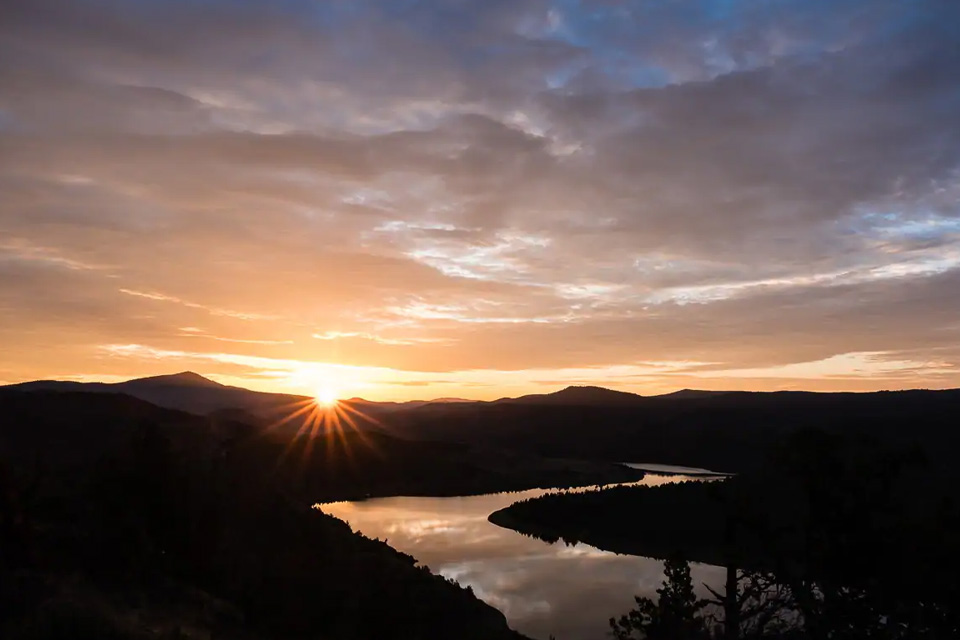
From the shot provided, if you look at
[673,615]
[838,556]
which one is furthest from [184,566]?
[838,556]

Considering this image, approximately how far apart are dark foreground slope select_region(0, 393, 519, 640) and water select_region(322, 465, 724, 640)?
642 centimetres

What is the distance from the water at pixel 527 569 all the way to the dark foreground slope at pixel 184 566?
21.1 feet

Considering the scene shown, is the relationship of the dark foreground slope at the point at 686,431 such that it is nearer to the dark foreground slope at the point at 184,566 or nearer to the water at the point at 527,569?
the water at the point at 527,569

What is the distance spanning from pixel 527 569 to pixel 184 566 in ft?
106

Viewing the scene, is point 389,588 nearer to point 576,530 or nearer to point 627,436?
point 576,530

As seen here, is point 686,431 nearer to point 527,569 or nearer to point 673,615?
point 527,569

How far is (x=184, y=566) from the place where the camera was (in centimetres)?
2817

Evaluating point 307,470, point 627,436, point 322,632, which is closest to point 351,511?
point 307,470

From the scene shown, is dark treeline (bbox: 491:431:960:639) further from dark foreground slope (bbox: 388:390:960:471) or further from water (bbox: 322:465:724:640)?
dark foreground slope (bbox: 388:390:960:471)

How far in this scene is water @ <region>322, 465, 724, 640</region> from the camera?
4231 cm

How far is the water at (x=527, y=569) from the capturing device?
4231 centimetres

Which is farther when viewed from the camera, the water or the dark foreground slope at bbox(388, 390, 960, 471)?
the dark foreground slope at bbox(388, 390, 960, 471)

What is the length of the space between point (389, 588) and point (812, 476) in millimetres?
22229

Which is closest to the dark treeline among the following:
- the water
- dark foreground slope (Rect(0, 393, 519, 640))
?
dark foreground slope (Rect(0, 393, 519, 640))
